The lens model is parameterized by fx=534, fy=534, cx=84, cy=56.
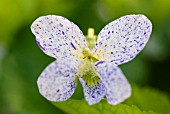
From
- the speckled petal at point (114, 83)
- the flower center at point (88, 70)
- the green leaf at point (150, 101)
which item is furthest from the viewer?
the green leaf at point (150, 101)

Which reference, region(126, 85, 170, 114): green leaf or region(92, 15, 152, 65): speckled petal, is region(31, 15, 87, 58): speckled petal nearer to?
region(92, 15, 152, 65): speckled petal

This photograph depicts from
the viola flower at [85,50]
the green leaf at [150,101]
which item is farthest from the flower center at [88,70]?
the green leaf at [150,101]

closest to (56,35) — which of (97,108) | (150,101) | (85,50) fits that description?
(85,50)

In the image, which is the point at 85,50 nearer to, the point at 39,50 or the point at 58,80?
the point at 58,80

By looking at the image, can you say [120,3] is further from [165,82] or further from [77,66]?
[77,66]

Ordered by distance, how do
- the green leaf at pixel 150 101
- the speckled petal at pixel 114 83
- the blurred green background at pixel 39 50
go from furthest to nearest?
1. the blurred green background at pixel 39 50
2. the green leaf at pixel 150 101
3. the speckled petal at pixel 114 83

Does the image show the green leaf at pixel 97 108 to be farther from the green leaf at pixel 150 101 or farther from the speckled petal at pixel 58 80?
the green leaf at pixel 150 101
